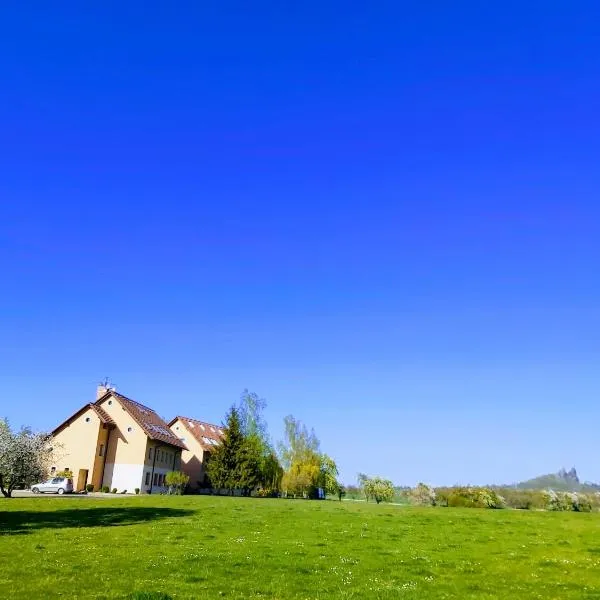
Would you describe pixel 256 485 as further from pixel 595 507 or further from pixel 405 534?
pixel 405 534

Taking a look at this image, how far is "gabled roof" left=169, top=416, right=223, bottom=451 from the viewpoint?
98812 mm

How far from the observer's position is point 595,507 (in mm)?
78188

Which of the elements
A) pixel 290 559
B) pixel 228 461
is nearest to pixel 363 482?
pixel 228 461

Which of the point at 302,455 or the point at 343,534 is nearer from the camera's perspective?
the point at 343,534

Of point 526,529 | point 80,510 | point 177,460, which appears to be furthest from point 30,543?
point 177,460

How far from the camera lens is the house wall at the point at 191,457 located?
9556 centimetres

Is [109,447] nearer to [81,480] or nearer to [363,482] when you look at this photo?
[81,480]

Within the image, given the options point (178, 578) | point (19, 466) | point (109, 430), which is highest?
point (109, 430)

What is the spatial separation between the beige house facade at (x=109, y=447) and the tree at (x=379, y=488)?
118 ft

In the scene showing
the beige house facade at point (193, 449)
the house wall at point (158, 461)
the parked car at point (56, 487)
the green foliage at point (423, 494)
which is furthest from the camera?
the beige house facade at point (193, 449)

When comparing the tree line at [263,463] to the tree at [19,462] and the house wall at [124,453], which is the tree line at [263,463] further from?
the tree at [19,462]

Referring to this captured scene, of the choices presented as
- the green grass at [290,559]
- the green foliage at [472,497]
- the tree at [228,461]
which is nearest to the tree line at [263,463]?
the tree at [228,461]

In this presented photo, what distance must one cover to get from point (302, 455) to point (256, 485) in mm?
11792

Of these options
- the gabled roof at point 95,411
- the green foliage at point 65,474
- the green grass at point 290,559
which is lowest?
the green grass at point 290,559
